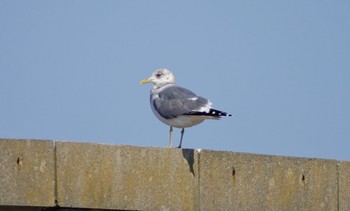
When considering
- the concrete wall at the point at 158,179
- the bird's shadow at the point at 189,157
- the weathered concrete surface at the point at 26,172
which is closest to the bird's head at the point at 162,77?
the concrete wall at the point at 158,179

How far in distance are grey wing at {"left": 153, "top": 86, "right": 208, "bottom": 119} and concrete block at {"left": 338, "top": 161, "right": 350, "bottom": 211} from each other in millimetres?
1864

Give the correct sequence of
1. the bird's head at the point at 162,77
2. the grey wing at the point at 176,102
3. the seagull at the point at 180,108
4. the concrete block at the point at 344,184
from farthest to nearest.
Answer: the bird's head at the point at 162,77 → the concrete block at the point at 344,184 → the grey wing at the point at 176,102 → the seagull at the point at 180,108

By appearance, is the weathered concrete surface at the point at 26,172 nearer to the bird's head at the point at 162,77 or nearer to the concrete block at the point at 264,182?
the concrete block at the point at 264,182

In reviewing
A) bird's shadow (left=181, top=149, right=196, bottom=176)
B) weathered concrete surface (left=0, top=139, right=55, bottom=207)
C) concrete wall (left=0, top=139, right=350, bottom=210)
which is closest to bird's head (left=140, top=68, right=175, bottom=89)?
concrete wall (left=0, top=139, right=350, bottom=210)

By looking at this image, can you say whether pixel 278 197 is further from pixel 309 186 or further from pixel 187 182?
pixel 187 182

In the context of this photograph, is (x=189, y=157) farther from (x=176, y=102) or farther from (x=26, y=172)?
(x=26, y=172)

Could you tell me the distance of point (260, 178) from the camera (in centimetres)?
1341

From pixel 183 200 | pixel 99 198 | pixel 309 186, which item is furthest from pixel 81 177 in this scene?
pixel 309 186

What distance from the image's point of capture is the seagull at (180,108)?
1379cm

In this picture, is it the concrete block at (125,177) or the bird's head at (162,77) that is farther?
the bird's head at (162,77)

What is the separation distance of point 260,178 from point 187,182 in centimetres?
115

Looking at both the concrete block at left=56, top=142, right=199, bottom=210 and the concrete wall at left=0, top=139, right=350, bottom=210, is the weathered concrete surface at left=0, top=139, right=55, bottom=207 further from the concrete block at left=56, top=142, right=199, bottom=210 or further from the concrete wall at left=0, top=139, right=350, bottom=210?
the concrete block at left=56, top=142, right=199, bottom=210

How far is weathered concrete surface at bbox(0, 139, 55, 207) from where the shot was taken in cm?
1142

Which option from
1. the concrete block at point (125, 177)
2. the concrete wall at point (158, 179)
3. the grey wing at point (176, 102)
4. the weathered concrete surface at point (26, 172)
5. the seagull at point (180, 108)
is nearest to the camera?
the weathered concrete surface at point (26, 172)
